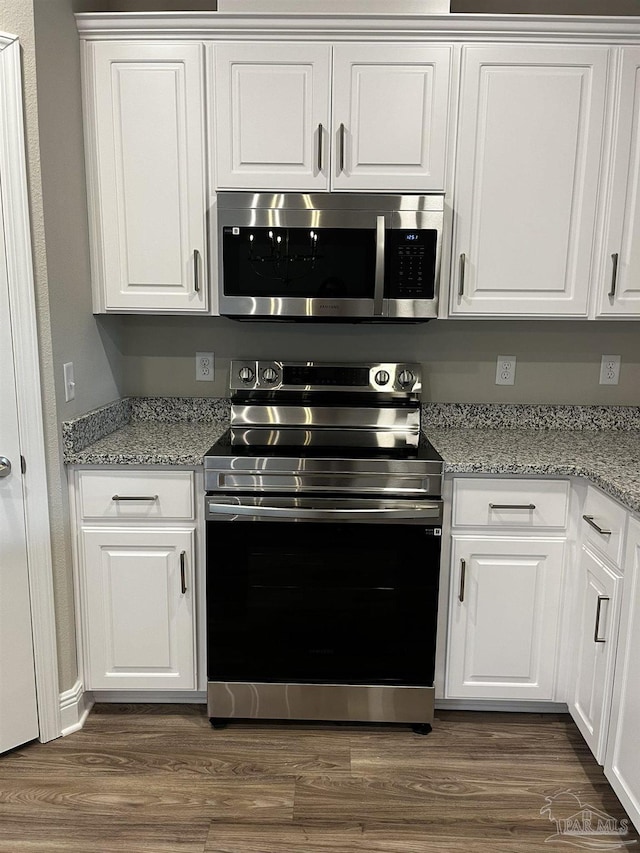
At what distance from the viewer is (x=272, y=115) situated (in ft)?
7.02

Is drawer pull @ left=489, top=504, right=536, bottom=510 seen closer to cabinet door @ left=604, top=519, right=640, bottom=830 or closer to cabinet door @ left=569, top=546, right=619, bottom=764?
cabinet door @ left=569, top=546, right=619, bottom=764

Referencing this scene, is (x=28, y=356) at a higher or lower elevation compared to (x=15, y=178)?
lower

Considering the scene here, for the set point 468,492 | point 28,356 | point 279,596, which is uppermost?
point 28,356

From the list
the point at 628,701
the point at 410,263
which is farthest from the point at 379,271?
the point at 628,701

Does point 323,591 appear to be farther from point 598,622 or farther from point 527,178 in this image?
point 527,178

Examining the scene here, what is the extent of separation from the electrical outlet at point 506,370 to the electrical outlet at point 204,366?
1.18 metres

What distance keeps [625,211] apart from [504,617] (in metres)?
1.45

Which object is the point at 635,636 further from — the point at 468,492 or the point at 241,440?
the point at 241,440

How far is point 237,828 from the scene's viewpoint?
5.72 feet

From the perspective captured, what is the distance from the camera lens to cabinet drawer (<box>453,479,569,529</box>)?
2.06 m

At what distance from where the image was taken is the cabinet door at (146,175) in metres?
2.13

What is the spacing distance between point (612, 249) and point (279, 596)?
5.42ft

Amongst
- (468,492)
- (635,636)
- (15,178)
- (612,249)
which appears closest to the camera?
(635,636)

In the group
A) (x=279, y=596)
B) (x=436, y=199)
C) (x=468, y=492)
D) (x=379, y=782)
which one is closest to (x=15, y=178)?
(x=436, y=199)
